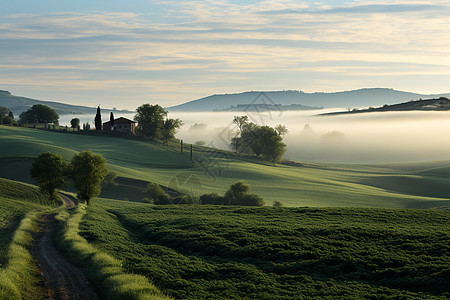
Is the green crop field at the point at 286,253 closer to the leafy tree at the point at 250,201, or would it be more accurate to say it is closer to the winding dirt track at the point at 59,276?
the winding dirt track at the point at 59,276

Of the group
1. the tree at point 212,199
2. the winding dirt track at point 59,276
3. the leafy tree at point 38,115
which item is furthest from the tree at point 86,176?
the leafy tree at point 38,115

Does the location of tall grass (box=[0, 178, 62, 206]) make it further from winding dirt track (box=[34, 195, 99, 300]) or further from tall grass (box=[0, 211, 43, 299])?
winding dirt track (box=[34, 195, 99, 300])

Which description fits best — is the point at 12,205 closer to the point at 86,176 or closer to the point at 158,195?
the point at 86,176

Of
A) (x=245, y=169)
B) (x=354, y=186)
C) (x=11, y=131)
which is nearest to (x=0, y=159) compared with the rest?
(x=11, y=131)

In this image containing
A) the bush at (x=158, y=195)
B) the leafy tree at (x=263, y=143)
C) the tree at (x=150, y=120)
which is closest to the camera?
the bush at (x=158, y=195)

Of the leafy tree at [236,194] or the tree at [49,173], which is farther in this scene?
the leafy tree at [236,194]

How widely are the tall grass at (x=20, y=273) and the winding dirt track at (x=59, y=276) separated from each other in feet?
1.79

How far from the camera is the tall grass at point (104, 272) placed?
20453 mm

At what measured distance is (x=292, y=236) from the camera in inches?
1452

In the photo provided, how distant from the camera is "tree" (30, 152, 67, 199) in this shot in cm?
6469

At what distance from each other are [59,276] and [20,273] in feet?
6.48

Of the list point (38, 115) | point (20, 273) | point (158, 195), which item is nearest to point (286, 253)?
point (20, 273)

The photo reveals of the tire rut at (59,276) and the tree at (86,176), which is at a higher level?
the tree at (86,176)

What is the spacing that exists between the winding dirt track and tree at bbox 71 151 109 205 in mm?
30317
